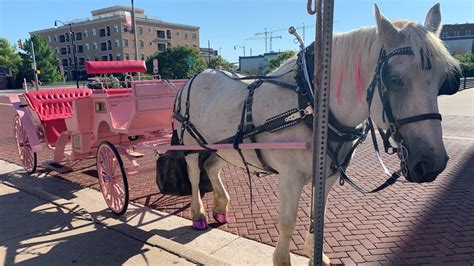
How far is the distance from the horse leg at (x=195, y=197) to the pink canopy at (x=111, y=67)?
7.46ft

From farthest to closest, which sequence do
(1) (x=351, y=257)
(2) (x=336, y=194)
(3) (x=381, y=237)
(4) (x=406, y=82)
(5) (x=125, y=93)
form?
(5) (x=125, y=93) → (2) (x=336, y=194) → (3) (x=381, y=237) → (1) (x=351, y=257) → (4) (x=406, y=82)

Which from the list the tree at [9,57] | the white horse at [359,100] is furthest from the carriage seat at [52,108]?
the tree at [9,57]

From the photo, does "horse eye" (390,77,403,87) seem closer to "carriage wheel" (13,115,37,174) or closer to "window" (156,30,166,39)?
"carriage wheel" (13,115,37,174)

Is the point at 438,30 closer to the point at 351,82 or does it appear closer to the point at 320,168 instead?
the point at 351,82

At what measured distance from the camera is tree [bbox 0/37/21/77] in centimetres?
6144

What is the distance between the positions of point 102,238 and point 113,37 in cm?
7746

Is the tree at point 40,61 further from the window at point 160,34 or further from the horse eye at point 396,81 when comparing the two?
the horse eye at point 396,81

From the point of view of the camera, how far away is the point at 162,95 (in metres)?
4.82

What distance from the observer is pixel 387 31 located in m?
1.95

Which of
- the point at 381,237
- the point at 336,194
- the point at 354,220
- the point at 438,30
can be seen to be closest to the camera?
the point at 438,30

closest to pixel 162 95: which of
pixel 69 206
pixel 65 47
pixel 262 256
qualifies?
pixel 69 206

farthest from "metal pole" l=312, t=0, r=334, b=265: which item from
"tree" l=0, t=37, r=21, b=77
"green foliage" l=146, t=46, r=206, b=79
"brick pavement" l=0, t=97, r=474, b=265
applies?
"tree" l=0, t=37, r=21, b=77

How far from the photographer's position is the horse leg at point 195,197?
4162 mm

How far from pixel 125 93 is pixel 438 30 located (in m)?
4.60
